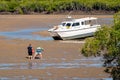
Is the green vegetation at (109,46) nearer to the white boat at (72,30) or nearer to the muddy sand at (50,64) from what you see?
the muddy sand at (50,64)

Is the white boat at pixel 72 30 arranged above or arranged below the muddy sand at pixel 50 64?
below

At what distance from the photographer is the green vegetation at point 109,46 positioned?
17.7 meters

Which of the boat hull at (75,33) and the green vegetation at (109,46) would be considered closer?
the green vegetation at (109,46)

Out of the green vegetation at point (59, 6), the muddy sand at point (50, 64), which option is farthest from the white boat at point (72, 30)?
the green vegetation at point (59, 6)

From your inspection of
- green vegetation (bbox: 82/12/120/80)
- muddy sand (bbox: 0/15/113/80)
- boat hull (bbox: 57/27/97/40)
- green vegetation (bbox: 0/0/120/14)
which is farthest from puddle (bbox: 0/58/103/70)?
green vegetation (bbox: 0/0/120/14)

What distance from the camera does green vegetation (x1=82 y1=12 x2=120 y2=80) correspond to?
17.7 m

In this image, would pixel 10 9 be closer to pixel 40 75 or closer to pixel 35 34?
pixel 35 34

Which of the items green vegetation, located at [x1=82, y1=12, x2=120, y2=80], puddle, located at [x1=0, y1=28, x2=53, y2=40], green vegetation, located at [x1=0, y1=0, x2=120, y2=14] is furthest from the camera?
green vegetation, located at [x1=0, y1=0, x2=120, y2=14]

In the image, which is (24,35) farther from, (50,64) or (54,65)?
(54,65)

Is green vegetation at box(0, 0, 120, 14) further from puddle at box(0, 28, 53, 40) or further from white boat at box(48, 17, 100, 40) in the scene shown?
white boat at box(48, 17, 100, 40)

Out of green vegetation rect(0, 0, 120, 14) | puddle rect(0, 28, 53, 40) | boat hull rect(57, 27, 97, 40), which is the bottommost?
green vegetation rect(0, 0, 120, 14)

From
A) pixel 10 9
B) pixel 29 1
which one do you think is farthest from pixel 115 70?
pixel 29 1

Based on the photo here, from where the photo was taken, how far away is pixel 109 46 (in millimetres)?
17828

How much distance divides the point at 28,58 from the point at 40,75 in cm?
579
